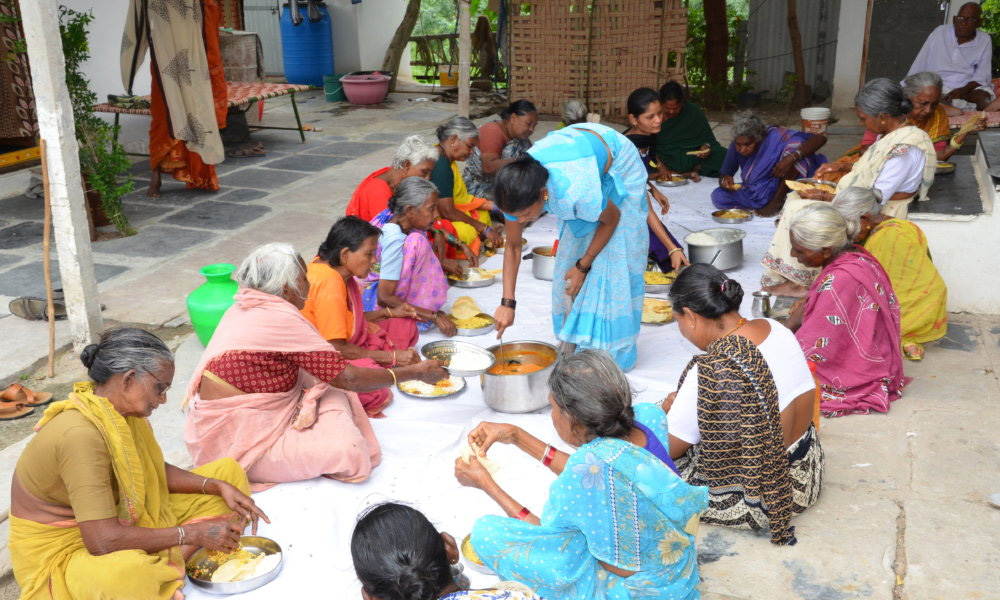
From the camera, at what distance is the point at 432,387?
13.7 feet

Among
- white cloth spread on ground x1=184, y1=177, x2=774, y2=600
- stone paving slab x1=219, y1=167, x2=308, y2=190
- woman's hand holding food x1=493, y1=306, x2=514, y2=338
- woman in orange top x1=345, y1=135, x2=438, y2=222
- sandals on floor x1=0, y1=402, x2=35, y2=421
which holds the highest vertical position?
woman in orange top x1=345, y1=135, x2=438, y2=222

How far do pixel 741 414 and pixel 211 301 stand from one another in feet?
9.66

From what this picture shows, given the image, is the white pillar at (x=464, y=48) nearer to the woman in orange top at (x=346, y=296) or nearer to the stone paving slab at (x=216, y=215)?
the stone paving slab at (x=216, y=215)

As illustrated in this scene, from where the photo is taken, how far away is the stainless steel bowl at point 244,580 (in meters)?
2.72

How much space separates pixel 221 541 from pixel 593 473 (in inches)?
52.1

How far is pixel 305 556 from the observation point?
296 centimetres

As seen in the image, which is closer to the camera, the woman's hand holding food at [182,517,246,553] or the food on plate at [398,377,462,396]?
the woman's hand holding food at [182,517,246,553]

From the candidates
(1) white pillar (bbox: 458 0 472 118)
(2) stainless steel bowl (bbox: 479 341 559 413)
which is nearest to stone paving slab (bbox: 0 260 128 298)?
(2) stainless steel bowl (bbox: 479 341 559 413)

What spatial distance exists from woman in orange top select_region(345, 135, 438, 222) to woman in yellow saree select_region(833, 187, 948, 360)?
2314mm

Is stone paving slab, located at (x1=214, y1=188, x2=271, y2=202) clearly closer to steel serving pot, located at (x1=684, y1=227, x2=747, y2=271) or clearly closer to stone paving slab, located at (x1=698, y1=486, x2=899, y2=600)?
steel serving pot, located at (x1=684, y1=227, x2=747, y2=271)

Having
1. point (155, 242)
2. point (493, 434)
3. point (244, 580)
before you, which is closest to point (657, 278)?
point (493, 434)

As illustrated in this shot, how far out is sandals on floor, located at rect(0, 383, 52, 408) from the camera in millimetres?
4090

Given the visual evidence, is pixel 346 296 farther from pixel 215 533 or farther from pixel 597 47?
pixel 597 47

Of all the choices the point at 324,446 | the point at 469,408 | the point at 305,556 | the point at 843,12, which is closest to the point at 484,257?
the point at 469,408
